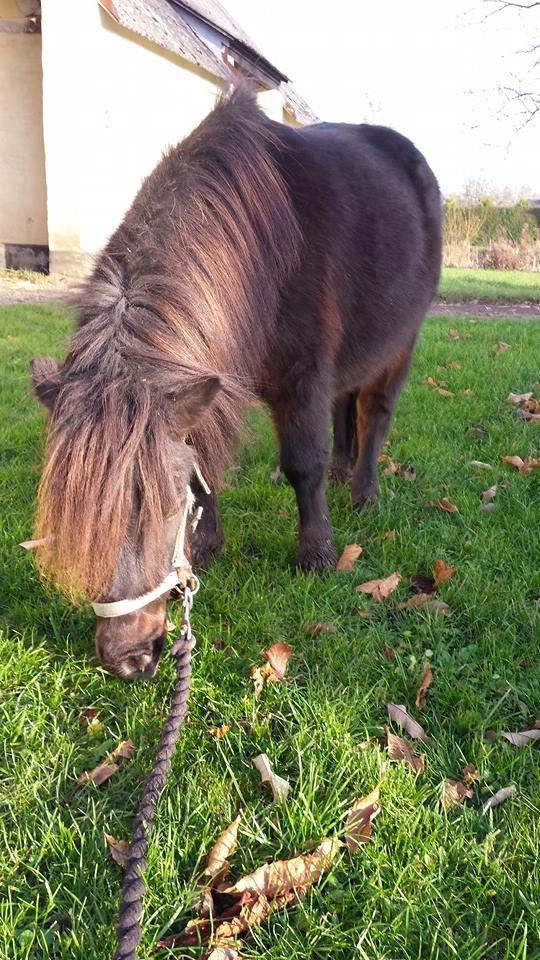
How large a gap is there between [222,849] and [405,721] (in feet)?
2.30

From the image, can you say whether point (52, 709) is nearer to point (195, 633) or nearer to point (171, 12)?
point (195, 633)

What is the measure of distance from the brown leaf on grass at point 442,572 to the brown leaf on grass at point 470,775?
1022 millimetres

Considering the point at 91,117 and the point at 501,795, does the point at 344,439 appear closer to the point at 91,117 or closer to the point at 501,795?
the point at 501,795

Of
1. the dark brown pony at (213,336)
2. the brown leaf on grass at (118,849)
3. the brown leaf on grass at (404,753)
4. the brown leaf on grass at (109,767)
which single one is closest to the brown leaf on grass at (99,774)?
the brown leaf on grass at (109,767)

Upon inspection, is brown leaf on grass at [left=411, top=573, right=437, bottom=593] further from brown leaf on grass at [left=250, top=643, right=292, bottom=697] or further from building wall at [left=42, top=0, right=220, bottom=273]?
building wall at [left=42, top=0, right=220, bottom=273]

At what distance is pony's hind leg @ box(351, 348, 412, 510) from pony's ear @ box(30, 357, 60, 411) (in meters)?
2.09

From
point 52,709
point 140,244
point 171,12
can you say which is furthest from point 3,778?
point 171,12

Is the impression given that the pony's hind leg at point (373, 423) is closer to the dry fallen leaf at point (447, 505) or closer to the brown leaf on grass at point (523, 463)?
the dry fallen leaf at point (447, 505)

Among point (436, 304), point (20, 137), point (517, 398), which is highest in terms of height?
point (20, 137)

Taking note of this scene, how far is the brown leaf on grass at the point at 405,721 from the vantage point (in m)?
2.01

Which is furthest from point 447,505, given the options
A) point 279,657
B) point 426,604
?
point 279,657

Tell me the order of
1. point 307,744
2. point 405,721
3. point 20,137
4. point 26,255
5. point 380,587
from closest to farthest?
point 307,744, point 405,721, point 380,587, point 20,137, point 26,255

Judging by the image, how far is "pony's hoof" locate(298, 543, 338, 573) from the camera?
9.64ft

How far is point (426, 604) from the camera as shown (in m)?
2.66
